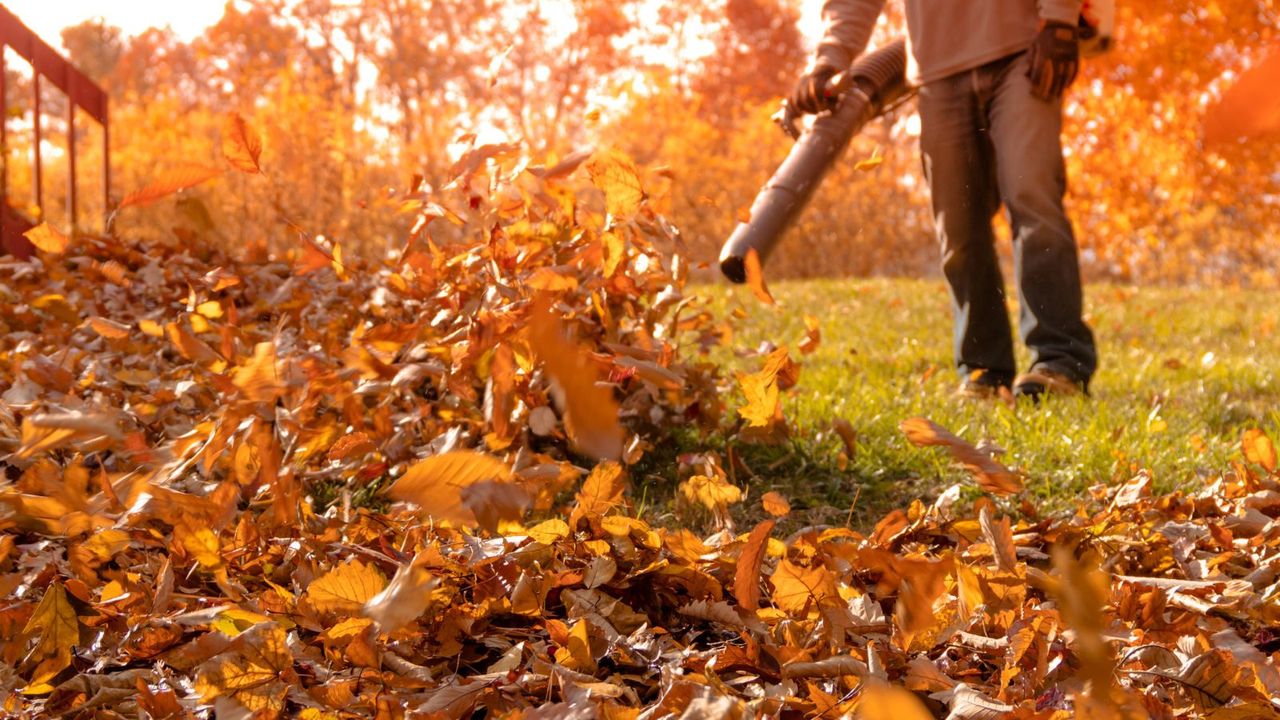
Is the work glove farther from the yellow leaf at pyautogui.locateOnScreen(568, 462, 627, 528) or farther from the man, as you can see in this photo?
the yellow leaf at pyautogui.locateOnScreen(568, 462, 627, 528)

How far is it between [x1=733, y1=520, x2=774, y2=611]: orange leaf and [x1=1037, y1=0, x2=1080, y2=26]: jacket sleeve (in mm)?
2410

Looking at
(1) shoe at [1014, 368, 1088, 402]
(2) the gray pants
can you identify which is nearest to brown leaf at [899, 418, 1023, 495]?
(1) shoe at [1014, 368, 1088, 402]

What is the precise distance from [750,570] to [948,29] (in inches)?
103

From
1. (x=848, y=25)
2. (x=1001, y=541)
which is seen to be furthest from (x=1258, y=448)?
(x=848, y=25)

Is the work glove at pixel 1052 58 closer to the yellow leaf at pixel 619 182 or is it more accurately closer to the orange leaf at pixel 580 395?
the yellow leaf at pixel 619 182

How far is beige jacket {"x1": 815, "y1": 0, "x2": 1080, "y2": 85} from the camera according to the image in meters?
3.43

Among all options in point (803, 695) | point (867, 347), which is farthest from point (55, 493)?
point (867, 347)

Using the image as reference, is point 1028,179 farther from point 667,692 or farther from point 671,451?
point 667,692

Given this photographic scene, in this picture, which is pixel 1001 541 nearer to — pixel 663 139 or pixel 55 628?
pixel 55 628

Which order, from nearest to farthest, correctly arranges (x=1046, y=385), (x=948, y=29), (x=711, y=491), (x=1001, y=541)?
(x=1001, y=541)
(x=711, y=491)
(x=1046, y=385)
(x=948, y=29)

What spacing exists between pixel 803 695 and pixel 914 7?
284cm

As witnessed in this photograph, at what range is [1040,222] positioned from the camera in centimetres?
345

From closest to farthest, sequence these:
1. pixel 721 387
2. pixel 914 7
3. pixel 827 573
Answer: pixel 827 573 < pixel 721 387 < pixel 914 7

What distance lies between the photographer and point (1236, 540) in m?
1.99
